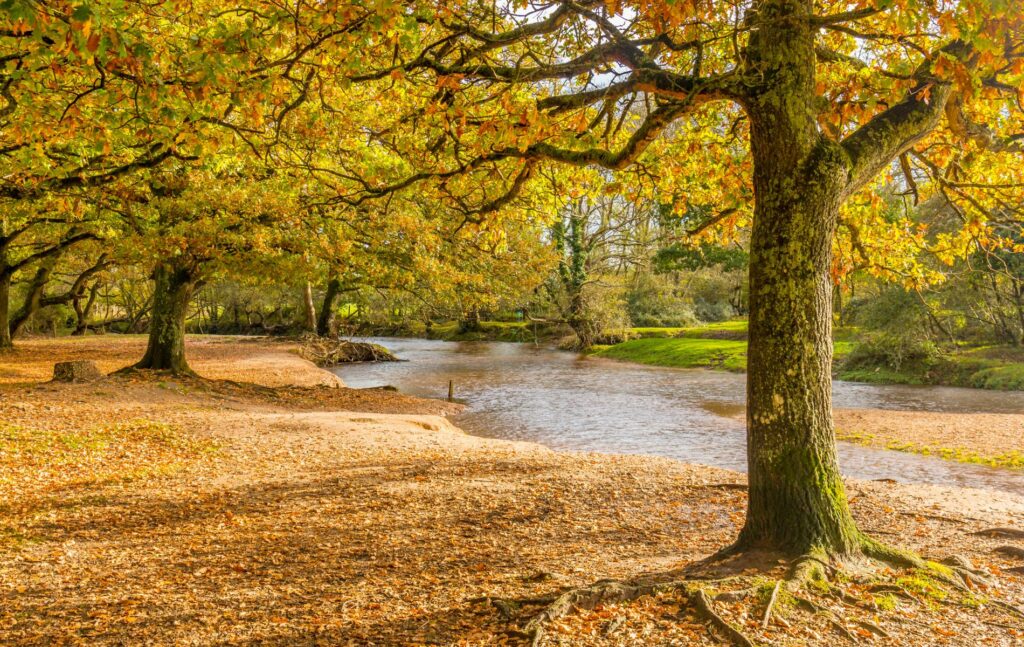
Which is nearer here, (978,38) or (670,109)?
(978,38)

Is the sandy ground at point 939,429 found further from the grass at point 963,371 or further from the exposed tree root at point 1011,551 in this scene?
the exposed tree root at point 1011,551

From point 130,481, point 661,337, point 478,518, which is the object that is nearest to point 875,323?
point 661,337

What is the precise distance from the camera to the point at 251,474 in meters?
9.85

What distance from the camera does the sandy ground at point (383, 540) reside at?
185 inches

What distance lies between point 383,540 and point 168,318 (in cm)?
1538

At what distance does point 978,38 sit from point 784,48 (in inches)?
58.0

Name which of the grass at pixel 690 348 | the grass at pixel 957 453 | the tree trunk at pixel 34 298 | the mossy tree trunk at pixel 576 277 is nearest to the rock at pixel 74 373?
the tree trunk at pixel 34 298

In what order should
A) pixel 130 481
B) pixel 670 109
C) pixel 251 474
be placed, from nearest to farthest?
pixel 670 109, pixel 130 481, pixel 251 474

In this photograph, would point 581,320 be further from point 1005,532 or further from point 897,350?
point 1005,532

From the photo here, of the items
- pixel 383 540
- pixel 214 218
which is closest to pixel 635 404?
pixel 214 218

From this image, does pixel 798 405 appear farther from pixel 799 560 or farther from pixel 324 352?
pixel 324 352

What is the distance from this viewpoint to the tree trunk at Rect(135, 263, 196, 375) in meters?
19.3

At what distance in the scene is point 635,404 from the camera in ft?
75.0

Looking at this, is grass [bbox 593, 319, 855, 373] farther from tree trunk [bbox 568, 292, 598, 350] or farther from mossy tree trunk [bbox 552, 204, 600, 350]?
mossy tree trunk [bbox 552, 204, 600, 350]
